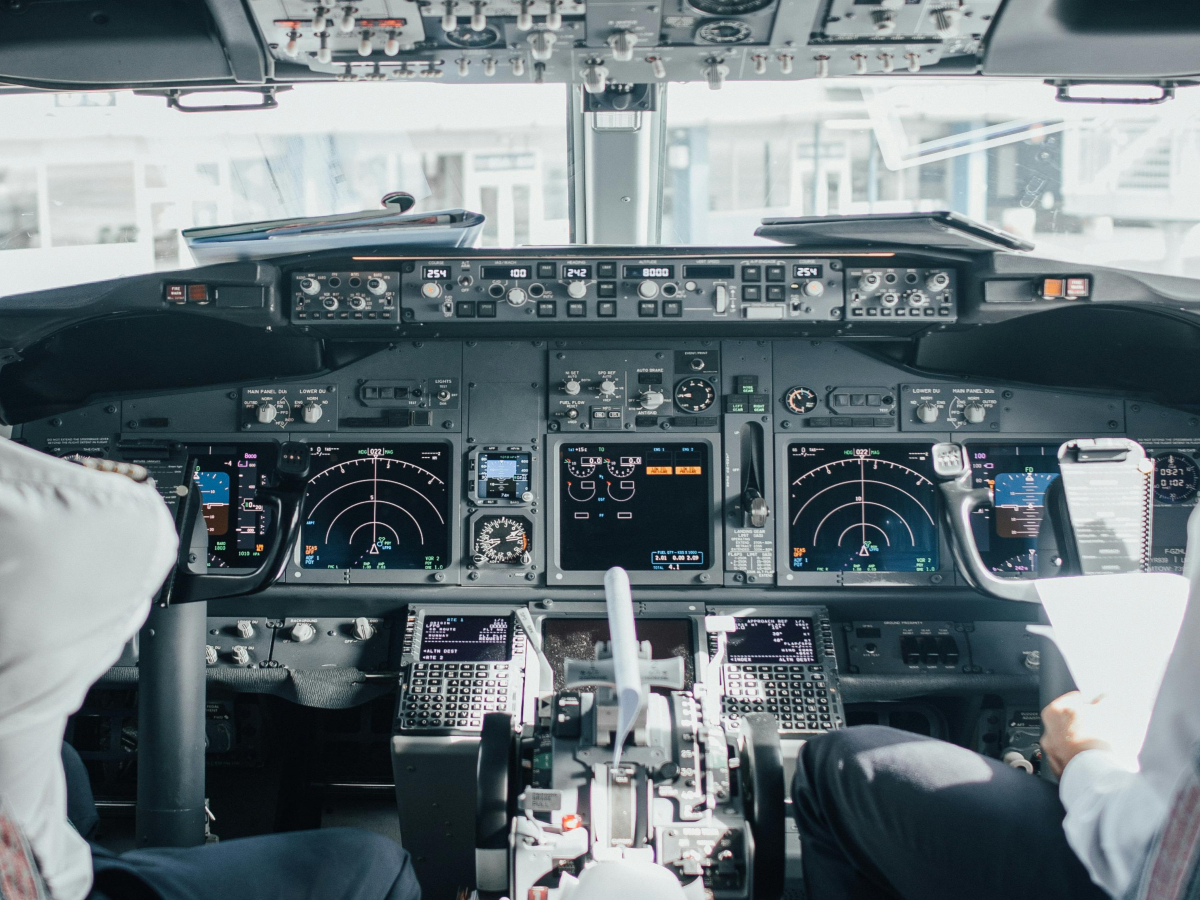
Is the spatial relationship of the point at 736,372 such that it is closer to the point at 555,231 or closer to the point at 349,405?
the point at 555,231

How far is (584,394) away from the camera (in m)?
2.61

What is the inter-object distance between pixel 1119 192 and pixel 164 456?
2736 millimetres

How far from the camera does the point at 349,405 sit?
263 cm

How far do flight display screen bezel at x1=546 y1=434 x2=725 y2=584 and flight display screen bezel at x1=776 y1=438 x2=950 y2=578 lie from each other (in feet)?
0.57

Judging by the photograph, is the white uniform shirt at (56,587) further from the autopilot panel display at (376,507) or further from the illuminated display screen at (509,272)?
the autopilot panel display at (376,507)

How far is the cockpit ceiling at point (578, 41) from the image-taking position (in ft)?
5.15

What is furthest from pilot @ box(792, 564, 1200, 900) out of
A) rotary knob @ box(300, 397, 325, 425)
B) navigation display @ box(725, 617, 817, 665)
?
rotary knob @ box(300, 397, 325, 425)

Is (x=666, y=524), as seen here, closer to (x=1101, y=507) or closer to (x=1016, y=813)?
(x=1101, y=507)

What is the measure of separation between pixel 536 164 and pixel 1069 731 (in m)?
2.19

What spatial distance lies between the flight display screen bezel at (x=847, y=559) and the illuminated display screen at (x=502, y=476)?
70 cm

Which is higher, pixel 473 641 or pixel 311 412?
pixel 311 412

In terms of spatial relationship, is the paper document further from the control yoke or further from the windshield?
the windshield

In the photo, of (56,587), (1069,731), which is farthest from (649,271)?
(56,587)

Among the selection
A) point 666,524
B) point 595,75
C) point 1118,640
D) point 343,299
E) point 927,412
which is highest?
point 595,75
